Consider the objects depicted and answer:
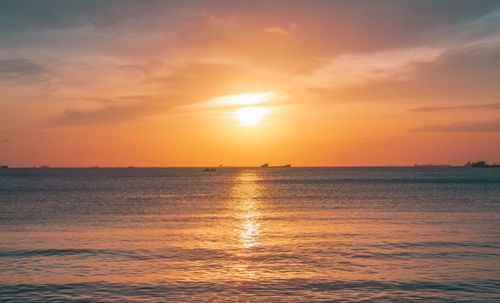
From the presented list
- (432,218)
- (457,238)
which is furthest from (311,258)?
(432,218)

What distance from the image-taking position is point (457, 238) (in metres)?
41.2

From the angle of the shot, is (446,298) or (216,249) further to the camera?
(216,249)

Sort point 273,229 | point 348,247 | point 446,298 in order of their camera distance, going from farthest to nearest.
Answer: point 273,229, point 348,247, point 446,298

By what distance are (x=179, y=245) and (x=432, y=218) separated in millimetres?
32567

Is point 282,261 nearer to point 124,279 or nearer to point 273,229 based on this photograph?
point 124,279

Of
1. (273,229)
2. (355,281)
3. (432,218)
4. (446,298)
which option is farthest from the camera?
(432,218)

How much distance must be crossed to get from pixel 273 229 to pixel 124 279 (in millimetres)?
24555

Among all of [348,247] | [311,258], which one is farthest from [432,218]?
[311,258]

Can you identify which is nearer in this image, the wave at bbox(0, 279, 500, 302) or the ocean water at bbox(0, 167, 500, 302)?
the wave at bbox(0, 279, 500, 302)

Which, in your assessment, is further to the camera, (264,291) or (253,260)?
(253,260)

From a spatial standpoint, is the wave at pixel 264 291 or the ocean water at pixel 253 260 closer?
the wave at pixel 264 291

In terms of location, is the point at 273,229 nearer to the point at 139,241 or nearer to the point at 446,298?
the point at 139,241

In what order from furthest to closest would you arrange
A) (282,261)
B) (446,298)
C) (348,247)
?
(348,247)
(282,261)
(446,298)

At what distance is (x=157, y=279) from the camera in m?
27.4
